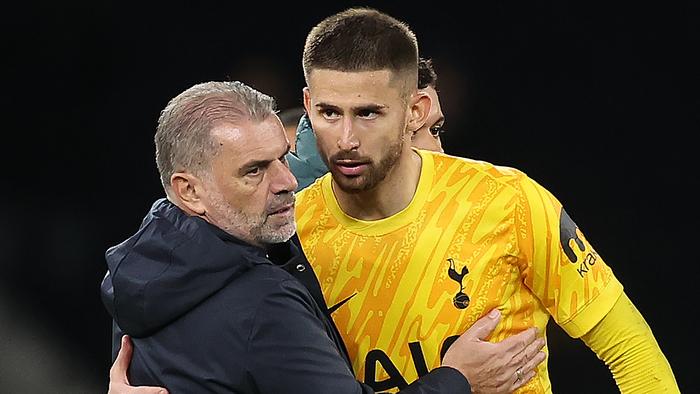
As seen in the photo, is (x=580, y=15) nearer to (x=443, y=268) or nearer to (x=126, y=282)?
(x=443, y=268)

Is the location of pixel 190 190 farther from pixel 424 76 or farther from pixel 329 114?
pixel 424 76

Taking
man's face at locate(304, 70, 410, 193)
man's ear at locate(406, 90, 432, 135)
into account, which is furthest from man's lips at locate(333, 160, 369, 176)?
man's ear at locate(406, 90, 432, 135)

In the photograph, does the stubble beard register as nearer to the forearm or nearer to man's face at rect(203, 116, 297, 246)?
man's face at rect(203, 116, 297, 246)

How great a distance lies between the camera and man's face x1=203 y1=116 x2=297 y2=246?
2078mm

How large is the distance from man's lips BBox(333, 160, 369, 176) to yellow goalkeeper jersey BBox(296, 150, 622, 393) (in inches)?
5.9

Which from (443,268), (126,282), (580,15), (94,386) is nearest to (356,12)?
(443,268)

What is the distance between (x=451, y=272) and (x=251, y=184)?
0.45 meters

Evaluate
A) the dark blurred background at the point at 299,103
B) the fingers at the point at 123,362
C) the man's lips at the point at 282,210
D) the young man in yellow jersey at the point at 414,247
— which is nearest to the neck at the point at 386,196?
the young man in yellow jersey at the point at 414,247

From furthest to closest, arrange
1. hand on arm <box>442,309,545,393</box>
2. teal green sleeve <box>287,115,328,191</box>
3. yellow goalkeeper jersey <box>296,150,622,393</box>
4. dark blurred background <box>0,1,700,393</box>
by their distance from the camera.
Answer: dark blurred background <box>0,1,700,393</box>
teal green sleeve <box>287,115,328,191</box>
yellow goalkeeper jersey <box>296,150,622,393</box>
hand on arm <box>442,309,545,393</box>

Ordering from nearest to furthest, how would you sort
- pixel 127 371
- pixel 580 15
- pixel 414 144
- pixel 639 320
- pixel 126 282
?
pixel 126 282 → pixel 127 371 → pixel 639 320 → pixel 414 144 → pixel 580 15

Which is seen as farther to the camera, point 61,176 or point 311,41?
point 61,176

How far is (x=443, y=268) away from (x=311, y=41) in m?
0.49

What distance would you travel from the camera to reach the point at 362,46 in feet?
7.59

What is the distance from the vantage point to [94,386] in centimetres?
399
